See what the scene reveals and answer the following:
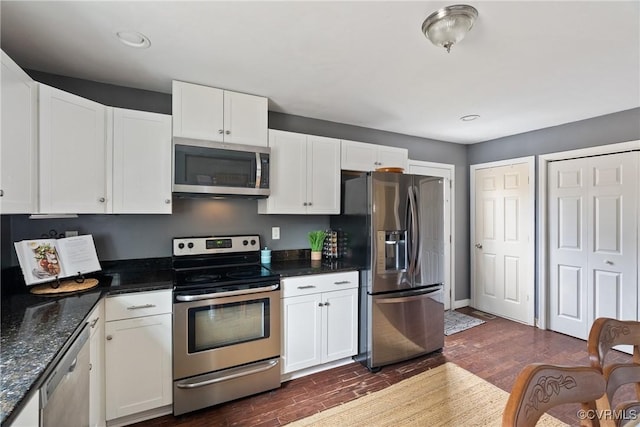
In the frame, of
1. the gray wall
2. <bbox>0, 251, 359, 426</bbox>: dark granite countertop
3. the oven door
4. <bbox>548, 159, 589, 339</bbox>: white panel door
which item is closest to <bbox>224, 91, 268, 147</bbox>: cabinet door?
the gray wall

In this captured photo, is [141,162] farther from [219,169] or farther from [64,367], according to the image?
[64,367]

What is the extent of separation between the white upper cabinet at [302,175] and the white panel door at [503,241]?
242 centimetres

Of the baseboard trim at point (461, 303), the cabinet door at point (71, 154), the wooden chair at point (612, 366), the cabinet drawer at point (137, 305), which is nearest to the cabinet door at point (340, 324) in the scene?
the cabinet drawer at point (137, 305)

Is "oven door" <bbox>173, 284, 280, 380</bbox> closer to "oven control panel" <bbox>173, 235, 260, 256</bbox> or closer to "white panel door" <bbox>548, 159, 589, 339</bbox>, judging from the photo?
"oven control panel" <bbox>173, 235, 260, 256</bbox>

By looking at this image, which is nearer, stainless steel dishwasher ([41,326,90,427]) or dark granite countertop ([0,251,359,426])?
dark granite countertop ([0,251,359,426])

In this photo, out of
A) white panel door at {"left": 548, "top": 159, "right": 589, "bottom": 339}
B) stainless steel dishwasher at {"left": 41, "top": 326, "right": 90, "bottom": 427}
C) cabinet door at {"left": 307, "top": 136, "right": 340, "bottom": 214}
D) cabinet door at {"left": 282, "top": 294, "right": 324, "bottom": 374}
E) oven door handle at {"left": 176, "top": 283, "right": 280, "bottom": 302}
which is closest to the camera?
stainless steel dishwasher at {"left": 41, "top": 326, "right": 90, "bottom": 427}

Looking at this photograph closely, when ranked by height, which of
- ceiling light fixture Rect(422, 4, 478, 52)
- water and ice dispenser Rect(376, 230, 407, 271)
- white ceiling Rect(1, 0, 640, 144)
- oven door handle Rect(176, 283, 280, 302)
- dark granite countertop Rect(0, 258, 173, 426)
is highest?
white ceiling Rect(1, 0, 640, 144)

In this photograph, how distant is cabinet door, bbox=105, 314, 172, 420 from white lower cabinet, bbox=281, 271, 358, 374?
2.80 feet

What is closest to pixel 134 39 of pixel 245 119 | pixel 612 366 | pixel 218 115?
pixel 218 115

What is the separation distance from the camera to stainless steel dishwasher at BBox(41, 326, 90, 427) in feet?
3.39

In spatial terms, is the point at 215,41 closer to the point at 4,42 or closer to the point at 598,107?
the point at 4,42

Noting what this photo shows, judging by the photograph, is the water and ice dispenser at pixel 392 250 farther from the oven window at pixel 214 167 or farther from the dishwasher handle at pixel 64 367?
the dishwasher handle at pixel 64 367

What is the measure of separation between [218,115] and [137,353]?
5.95ft

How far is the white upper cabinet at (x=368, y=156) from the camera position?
3037 millimetres
